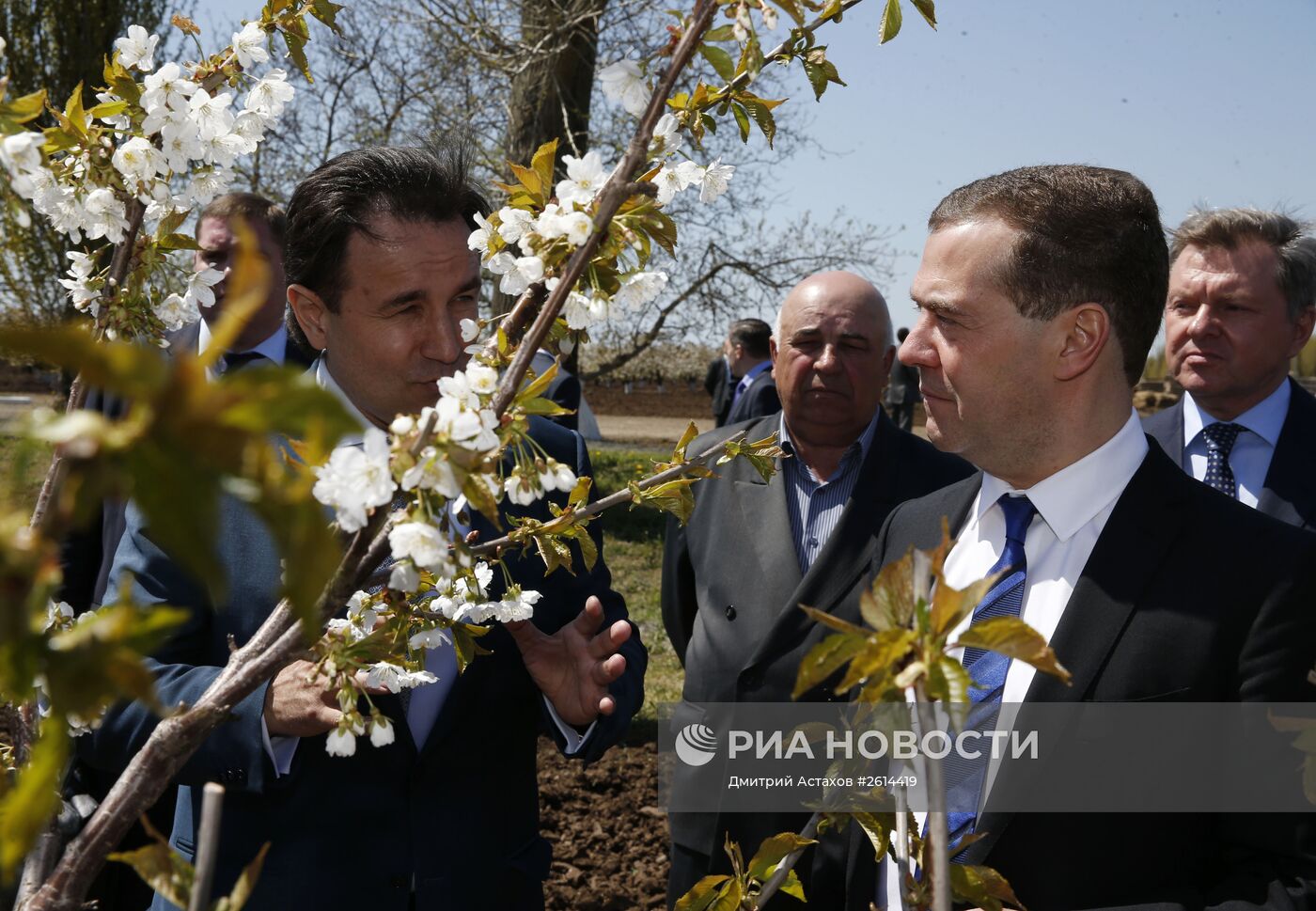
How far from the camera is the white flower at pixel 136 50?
137 cm

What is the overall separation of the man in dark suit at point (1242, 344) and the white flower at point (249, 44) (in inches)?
133

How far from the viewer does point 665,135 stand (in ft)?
3.80

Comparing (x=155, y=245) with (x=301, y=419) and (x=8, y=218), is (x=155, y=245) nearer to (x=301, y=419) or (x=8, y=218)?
(x=8, y=218)

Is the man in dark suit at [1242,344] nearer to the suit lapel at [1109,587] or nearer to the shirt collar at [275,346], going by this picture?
the suit lapel at [1109,587]

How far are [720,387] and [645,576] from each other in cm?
383

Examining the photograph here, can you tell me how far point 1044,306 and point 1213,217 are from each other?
2.31 meters

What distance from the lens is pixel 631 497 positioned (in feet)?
4.61

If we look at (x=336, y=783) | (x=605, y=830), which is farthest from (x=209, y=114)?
(x=605, y=830)

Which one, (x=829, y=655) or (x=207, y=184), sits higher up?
(x=207, y=184)

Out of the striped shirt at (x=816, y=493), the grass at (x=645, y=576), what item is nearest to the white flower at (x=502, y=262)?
the striped shirt at (x=816, y=493)

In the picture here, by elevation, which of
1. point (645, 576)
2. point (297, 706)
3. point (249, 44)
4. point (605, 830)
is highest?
point (645, 576)

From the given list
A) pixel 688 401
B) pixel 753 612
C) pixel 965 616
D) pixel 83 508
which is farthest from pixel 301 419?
pixel 688 401

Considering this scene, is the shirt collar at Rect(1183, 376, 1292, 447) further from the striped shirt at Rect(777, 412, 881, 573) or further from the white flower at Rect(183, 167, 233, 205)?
the white flower at Rect(183, 167, 233, 205)

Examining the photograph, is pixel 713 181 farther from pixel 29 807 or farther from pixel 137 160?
pixel 29 807
